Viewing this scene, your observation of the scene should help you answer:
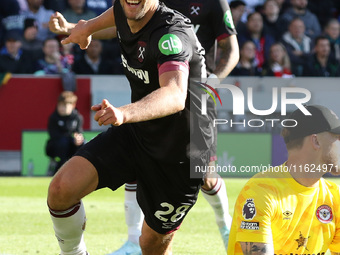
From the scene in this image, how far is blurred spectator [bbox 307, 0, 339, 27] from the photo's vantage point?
1806cm

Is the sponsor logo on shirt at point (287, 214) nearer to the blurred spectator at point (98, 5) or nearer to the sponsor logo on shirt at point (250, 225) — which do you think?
the sponsor logo on shirt at point (250, 225)

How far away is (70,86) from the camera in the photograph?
1420 centimetres

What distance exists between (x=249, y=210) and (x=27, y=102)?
433 inches

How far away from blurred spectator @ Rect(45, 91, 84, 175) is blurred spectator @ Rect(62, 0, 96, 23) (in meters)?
2.56

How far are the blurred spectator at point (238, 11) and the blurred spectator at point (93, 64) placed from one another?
2.82 m

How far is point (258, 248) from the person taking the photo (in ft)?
12.7

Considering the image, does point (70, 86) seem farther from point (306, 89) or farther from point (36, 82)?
point (306, 89)

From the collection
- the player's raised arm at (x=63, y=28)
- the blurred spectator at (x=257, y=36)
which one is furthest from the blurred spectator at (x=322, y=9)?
→ the player's raised arm at (x=63, y=28)

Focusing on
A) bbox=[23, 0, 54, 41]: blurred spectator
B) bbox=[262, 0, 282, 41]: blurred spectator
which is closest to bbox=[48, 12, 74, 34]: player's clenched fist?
bbox=[23, 0, 54, 41]: blurred spectator

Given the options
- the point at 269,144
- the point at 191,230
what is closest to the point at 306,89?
the point at 269,144

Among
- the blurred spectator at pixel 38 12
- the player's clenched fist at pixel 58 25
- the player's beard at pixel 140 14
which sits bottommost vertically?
the blurred spectator at pixel 38 12

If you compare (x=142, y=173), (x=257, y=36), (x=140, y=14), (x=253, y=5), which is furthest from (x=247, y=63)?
(x=140, y=14)

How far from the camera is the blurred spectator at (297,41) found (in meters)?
15.8

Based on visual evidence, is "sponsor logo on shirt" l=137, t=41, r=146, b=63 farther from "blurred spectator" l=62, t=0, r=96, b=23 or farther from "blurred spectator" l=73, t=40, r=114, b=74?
"blurred spectator" l=62, t=0, r=96, b=23
